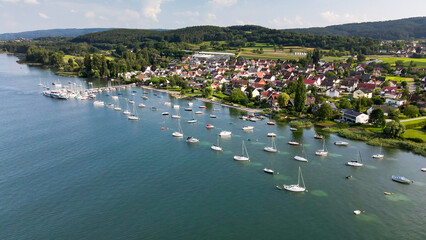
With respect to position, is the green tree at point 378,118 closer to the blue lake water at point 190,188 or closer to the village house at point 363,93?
the blue lake water at point 190,188

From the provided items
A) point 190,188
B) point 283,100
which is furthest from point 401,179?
point 283,100

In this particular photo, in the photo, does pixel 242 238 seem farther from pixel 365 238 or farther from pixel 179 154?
pixel 179 154

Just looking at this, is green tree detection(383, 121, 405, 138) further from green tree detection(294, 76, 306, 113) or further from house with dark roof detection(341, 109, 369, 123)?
green tree detection(294, 76, 306, 113)

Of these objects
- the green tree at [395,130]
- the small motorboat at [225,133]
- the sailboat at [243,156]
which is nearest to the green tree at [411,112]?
the green tree at [395,130]

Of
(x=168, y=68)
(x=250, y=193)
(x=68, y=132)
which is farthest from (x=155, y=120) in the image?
(x=168, y=68)

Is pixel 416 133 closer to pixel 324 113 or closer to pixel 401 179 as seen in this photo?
pixel 324 113
